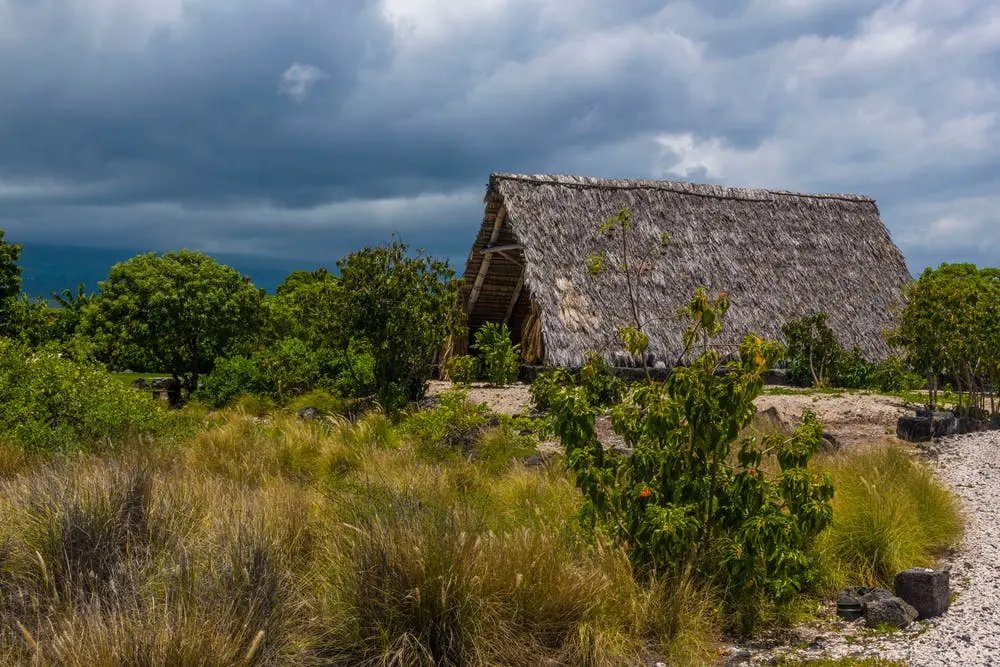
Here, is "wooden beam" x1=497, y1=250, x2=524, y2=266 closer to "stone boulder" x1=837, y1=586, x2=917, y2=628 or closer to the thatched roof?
the thatched roof

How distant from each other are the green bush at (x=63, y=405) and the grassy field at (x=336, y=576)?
80.2 inches

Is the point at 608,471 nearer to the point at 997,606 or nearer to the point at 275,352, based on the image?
the point at 997,606

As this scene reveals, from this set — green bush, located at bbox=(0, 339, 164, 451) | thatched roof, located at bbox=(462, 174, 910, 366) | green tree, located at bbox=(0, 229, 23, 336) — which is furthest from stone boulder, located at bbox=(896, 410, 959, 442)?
green tree, located at bbox=(0, 229, 23, 336)

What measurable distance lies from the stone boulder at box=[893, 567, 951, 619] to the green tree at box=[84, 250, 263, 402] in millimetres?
13243

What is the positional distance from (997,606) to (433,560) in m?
3.65

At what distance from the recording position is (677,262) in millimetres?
19828

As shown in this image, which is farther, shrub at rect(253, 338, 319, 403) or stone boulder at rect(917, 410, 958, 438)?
shrub at rect(253, 338, 319, 403)

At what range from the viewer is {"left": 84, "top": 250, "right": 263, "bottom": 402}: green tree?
15891mm

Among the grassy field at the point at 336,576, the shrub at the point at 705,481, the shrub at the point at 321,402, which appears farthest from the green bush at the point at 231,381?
the shrub at the point at 705,481

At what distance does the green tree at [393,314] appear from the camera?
13.5 metres

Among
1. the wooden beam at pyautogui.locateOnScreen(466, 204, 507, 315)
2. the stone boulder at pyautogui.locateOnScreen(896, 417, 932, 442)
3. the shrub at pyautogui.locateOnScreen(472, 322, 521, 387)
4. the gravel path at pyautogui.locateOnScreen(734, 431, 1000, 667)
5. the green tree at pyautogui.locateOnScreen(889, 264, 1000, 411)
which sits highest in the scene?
the wooden beam at pyautogui.locateOnScreen(466, 204, 507, 315)

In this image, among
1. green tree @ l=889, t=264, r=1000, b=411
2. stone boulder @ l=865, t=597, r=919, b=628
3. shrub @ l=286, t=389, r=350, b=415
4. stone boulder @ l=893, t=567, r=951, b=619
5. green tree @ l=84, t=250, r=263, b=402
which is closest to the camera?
stone boulder @ l=865, t=597, r=919, b=628

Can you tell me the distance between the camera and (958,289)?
41.4 ft

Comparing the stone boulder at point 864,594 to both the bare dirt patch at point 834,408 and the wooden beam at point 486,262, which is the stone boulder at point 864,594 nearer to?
the bare dirt patch at point 834,408
